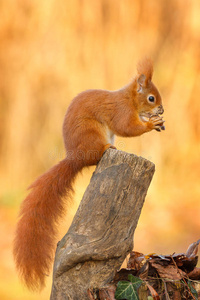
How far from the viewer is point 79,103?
1.85 m

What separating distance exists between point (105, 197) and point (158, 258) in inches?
13.6

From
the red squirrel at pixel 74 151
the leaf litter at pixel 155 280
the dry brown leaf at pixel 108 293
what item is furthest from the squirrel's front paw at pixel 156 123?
the dry brown leaf at pixel 108 293

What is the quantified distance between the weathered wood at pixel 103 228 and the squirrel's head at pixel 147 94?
36 centimetres

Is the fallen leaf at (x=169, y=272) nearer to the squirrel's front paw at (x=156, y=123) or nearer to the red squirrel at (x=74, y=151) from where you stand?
the red squirrel at (x=74, y=151)

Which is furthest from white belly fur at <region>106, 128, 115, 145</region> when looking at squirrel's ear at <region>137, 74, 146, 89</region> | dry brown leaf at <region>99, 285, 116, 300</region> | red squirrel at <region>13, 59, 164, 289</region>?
dry brown leaf at <region>99, 285, 116, 300</region>

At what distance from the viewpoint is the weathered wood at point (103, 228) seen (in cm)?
155

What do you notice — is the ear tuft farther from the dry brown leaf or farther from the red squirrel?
the dry brown leaf

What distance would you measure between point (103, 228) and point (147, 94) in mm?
715

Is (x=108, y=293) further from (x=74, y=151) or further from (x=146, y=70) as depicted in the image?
(x=146, y=70)

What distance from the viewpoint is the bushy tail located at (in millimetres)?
1684

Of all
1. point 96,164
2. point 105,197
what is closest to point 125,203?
point 105,197

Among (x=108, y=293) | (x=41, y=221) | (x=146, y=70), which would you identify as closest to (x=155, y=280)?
(x=108, y=293)

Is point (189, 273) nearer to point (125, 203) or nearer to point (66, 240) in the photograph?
point (125, 203)

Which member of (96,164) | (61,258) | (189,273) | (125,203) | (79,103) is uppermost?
(79,103)
